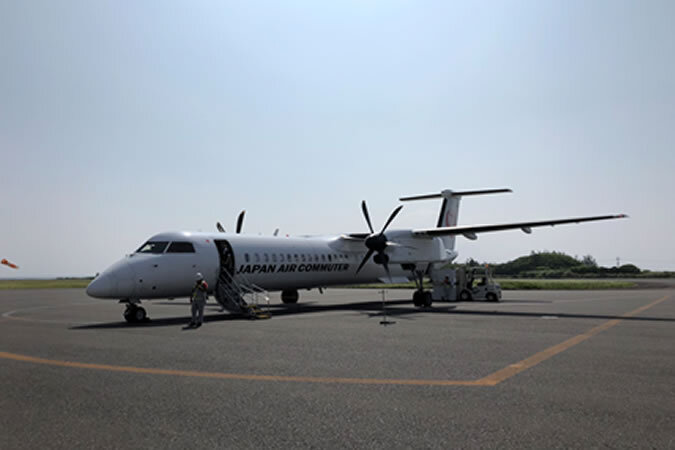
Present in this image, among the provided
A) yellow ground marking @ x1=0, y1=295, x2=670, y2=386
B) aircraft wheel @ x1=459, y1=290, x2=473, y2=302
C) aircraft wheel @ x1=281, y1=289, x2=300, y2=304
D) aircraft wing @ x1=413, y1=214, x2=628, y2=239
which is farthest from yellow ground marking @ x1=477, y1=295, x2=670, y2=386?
aircraft wheel @ x1=281, y1=289, x2=300, y2=304

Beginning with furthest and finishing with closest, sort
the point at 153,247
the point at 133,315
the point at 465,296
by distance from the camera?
the point at 465,296, the point at 153,247, the point at 133,315

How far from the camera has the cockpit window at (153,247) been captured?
19547mm

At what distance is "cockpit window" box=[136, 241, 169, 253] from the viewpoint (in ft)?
64.1

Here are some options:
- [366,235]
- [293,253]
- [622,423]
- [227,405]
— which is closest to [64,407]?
[227,405]

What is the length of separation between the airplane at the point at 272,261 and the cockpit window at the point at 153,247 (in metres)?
0.04

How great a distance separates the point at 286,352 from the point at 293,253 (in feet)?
47.4

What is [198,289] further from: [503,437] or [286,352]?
[503,437]

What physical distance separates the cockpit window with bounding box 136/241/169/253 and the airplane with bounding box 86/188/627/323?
0.04 metres

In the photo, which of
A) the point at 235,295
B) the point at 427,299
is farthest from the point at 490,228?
the point at 235,295

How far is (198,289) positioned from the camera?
17281 millimetres

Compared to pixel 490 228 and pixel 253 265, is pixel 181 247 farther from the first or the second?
pixel 490 228

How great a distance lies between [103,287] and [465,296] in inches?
915

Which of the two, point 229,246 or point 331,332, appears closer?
point 331,332

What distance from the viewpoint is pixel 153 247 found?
778 inches
